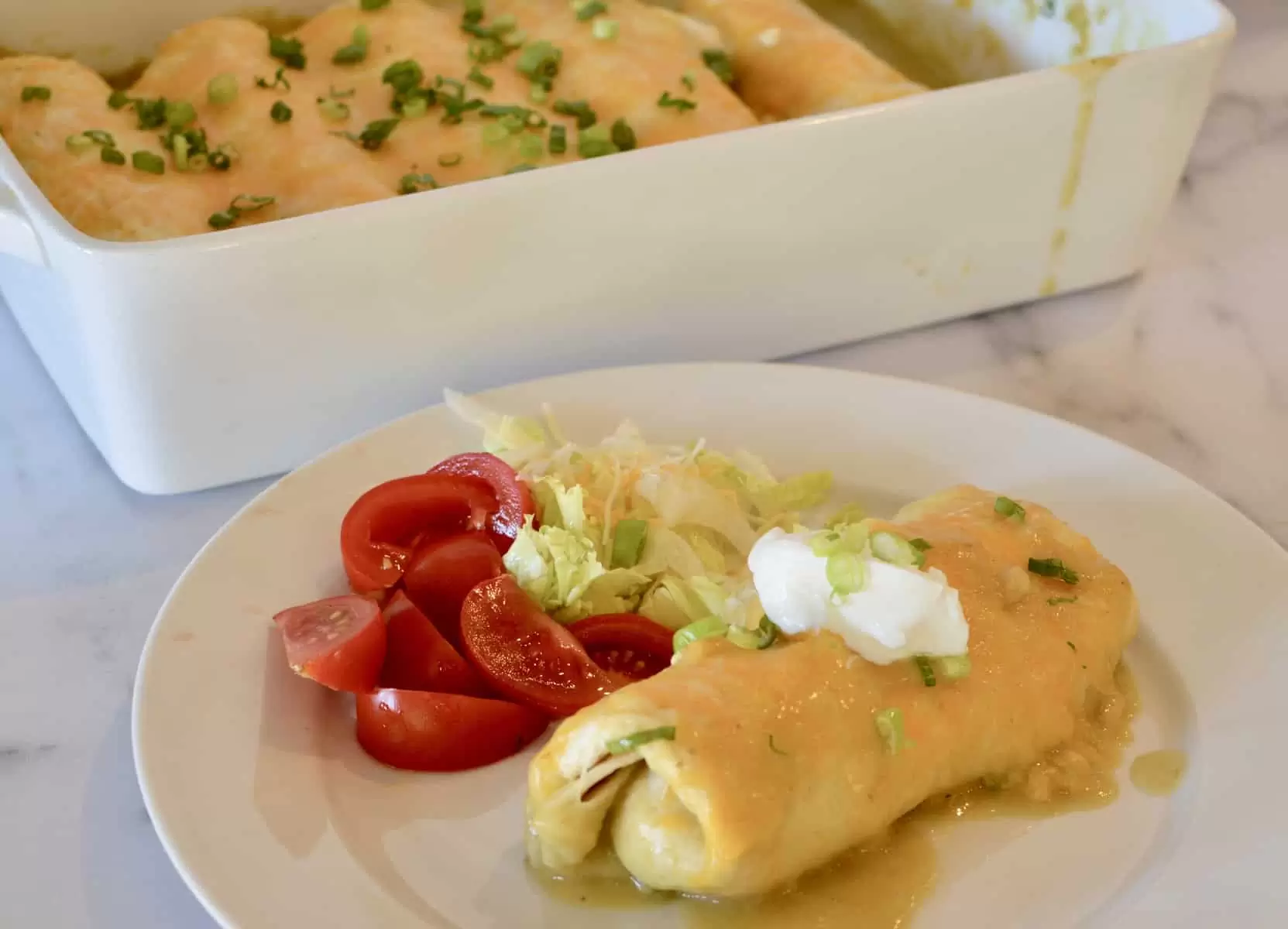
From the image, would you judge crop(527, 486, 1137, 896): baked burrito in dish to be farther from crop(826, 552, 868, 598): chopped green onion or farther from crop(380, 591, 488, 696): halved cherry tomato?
crop(380, 591, 488, 696): halved cherry tomato

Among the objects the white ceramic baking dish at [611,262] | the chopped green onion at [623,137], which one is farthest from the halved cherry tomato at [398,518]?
the chopped green onion at [623,137]

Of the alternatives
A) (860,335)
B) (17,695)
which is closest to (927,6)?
(860,335)

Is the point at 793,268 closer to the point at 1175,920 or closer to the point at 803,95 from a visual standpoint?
the point at 803,95

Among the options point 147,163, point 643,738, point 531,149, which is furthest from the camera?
point 531,149

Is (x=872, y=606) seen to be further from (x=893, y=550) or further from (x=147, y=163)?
(x=147, y=163)

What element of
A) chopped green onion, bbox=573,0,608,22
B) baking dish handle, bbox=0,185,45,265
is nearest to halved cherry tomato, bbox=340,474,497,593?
baking dish handle, bbox=0,185,45,265

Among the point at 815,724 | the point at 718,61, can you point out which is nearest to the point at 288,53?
the point at 718,61
